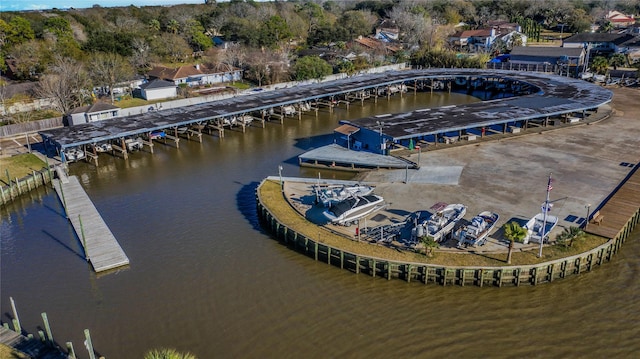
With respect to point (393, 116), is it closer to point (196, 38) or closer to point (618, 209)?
point (618, 209)

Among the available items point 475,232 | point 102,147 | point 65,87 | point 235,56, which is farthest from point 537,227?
point 235,56

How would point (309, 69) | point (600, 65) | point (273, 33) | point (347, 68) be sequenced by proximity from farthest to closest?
1. point (273, 33)
2. point (347, 68)
3. point (309, 69)
4. point (600, 65)

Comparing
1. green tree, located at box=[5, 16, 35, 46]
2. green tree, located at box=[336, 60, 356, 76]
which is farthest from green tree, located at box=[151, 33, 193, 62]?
green tree, located at box=[336, 60, 356, 76]

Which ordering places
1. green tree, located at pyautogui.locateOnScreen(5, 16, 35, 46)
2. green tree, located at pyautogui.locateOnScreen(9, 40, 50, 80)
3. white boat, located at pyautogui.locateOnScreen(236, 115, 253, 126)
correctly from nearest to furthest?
white boat, located at pyautogui.locateOnScreen(236, 115, 253, 126), green tree, located at pyautogui.locateOnScreen(9, 40, 50, 80), green tree, located at pyautogui.locateOnScreen(5, 16, 35, 46)

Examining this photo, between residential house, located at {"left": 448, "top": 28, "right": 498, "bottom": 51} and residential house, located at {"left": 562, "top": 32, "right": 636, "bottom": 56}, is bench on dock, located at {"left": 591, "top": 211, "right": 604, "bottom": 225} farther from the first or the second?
residential house, located at {"left": 448, "top": 28, "right": 498, "bottom": 51}

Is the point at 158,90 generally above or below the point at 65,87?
below

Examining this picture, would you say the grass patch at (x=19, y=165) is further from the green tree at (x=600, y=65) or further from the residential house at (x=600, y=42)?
the residential house at (x=600, y=42)

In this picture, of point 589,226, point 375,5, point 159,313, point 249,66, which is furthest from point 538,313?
point 375,5
